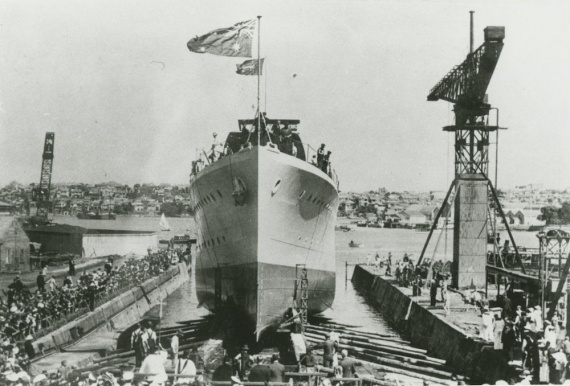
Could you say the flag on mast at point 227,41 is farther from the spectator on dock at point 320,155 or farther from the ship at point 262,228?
the spectator on dock at point 320,155

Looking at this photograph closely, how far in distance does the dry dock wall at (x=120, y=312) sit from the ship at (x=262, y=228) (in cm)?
283

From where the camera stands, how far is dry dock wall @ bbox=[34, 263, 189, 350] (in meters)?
17.2

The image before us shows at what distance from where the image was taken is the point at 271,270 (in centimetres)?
1800

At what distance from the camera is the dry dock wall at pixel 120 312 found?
56.6ft

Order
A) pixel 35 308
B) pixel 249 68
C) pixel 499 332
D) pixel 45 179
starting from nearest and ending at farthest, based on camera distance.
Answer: pixel 499 332
pixel 35 308
pixel 249 68
pixel 45 179

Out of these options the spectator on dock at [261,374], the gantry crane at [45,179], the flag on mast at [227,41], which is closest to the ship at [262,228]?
the flag on mast at [227,41]

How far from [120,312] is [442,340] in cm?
1389

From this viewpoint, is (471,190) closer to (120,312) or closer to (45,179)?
(120,312)

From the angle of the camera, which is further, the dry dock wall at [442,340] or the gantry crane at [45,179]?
the gantry crane at [45,179]

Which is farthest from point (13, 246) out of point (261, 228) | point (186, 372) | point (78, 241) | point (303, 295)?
point (186, 372)

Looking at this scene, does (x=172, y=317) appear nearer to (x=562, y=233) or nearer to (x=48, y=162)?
(x=562, y=233)

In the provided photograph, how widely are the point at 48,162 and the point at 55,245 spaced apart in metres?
39.8

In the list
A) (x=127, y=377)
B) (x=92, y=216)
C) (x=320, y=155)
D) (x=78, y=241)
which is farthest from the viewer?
(x=92, y=216)

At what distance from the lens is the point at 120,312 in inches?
957
